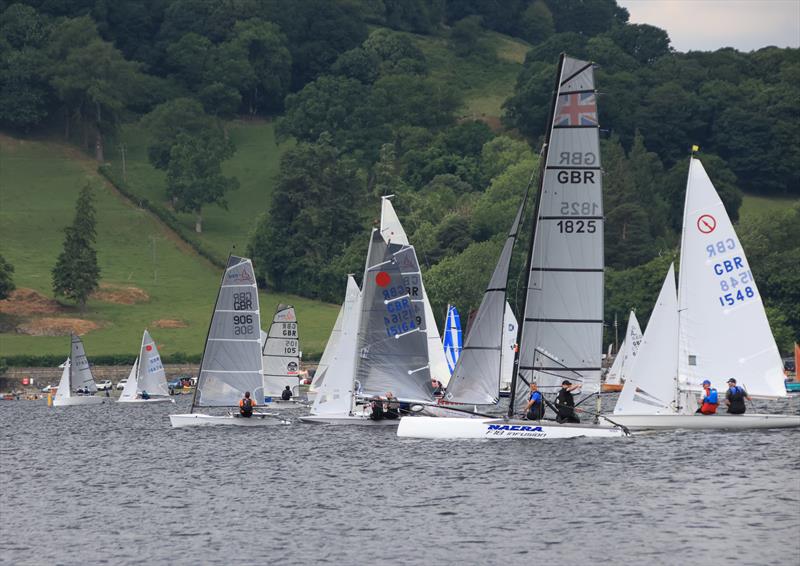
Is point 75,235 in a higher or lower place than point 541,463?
higher

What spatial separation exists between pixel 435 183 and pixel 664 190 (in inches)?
1145

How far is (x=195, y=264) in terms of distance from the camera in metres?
160

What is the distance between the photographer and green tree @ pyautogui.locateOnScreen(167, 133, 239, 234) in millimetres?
173250

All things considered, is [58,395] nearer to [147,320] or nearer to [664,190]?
[147,320]

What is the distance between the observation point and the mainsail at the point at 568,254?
4472cm

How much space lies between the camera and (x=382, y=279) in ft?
185

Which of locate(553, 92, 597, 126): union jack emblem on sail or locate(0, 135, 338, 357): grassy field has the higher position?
locate(0, 135, 338, 357): grassy field

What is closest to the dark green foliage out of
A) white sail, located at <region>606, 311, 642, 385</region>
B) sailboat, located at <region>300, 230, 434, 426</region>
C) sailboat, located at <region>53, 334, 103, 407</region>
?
sailboat, located at <region>53, 334, 103, 407</region>

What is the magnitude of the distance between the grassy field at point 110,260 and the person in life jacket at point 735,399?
258 feet

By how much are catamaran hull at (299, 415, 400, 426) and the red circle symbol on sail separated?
14.0 metres

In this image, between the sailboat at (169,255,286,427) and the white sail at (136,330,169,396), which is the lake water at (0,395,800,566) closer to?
the sailboat at (169,255,286,427)

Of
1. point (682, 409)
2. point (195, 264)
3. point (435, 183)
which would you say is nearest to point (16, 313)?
point (195, 264)

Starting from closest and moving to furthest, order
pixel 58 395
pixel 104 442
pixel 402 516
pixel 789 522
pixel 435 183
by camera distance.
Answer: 1. pixel 789 522
2. pixel 402 516
3. pixel 104 442
4. pixel 58 395
5. pixel 435 183

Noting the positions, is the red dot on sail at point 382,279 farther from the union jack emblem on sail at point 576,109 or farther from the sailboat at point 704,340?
the union jack emblem on sail at point 576,109
